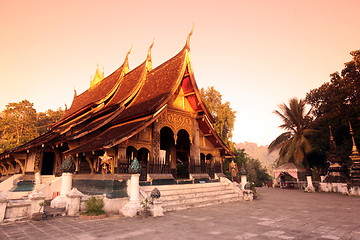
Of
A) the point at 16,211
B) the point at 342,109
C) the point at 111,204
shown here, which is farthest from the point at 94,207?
the point at 342,109

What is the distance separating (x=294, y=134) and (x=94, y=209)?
995 inches

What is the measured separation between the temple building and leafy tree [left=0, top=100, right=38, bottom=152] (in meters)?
15.4

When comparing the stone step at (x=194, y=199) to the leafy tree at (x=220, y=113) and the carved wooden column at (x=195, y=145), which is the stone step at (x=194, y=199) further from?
the leafy tree at (x=220, y=113)

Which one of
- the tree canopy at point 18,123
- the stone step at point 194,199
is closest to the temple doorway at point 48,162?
the stone step at point 194,199

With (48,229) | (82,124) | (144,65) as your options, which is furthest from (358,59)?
(48,229)

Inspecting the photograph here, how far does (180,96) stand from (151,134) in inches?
130

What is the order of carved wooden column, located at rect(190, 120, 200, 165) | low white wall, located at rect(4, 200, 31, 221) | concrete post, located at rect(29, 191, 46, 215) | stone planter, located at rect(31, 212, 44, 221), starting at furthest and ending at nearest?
carved wooden column, located at rect(190, 120, 200, 165) < concrete post, located at rect(29, 191, 46, 215) < stone planter, located at rect(31, 212, 44, 221) < low white wall, located at rect(4, 200, 31, 221)

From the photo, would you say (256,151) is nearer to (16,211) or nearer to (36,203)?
(36,203)

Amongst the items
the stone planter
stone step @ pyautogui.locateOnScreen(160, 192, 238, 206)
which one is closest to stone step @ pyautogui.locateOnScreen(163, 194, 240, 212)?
stone step @ pyautogui.locateOnScreen(160, 192, 238, 206)

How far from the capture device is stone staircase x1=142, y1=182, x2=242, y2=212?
8398 millimetres

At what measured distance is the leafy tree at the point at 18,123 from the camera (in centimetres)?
2841

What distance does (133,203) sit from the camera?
7145 millimetres

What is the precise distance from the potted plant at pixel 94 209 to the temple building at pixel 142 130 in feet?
4.91

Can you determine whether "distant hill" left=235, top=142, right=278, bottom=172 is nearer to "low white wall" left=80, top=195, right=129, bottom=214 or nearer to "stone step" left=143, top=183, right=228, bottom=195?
"stone step" left=143, top=183, right=228, bottom=195
